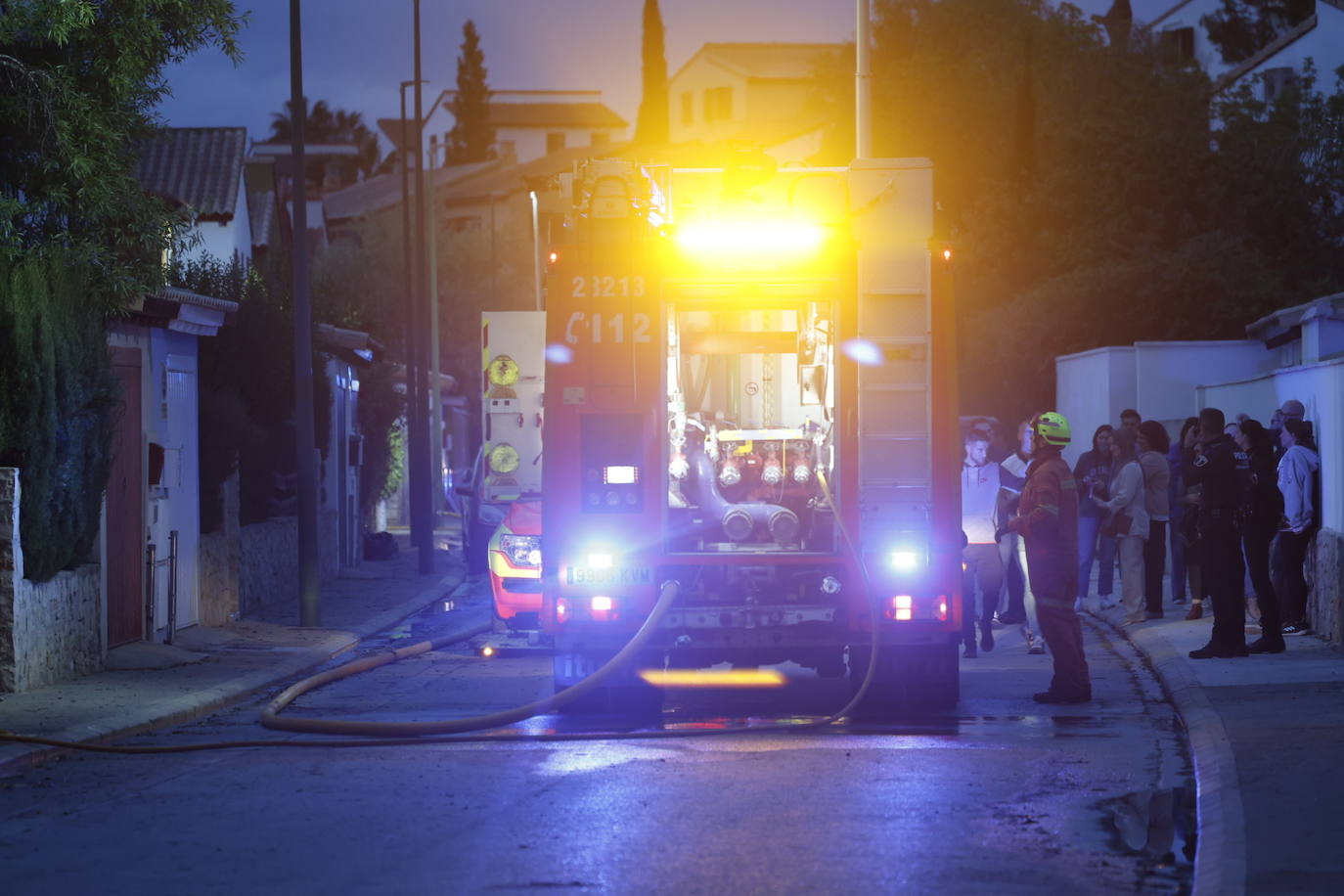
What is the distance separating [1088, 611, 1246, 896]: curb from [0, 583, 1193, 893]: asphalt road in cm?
11

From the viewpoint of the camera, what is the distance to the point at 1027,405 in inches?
1652

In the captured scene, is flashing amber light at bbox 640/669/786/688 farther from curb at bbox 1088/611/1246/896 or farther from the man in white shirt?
curb at bbox 1088/611/1246/896

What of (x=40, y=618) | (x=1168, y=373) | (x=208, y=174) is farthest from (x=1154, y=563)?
(x=208, y=174)

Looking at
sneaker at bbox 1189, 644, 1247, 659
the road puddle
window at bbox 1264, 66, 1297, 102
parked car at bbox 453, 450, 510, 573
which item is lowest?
the road puddle

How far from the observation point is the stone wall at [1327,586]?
15.9 metres

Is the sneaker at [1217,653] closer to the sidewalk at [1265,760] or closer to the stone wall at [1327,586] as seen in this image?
the sidewalk at [1265,760]

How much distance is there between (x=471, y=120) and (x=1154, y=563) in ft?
306

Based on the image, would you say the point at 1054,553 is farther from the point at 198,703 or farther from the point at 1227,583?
the point at 198,703

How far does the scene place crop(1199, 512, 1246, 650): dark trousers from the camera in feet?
49.4

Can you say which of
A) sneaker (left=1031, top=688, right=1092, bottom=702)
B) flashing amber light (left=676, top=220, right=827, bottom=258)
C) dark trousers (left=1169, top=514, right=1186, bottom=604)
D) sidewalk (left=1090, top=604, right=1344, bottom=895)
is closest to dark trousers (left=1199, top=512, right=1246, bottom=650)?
sidewalk (left=1090, top=604, right=1344, bottom=895)

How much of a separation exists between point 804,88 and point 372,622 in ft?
249

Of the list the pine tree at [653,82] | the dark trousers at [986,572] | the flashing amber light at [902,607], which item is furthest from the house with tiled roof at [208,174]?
the pine tree at [653,82]

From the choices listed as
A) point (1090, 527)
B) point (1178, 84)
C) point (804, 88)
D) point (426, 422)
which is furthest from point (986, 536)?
point (804, 88)

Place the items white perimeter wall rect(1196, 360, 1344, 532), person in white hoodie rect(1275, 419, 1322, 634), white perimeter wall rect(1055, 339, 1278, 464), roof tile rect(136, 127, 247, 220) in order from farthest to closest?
roof tile rect(136, 127, 247, 220) → white perimeter wall rect(1055, 339, 1278, 464) → white perimeter wall rect(1196, 360, 1344, 532) → person in white hoodie rect(1275, 419, 1322, 634)
